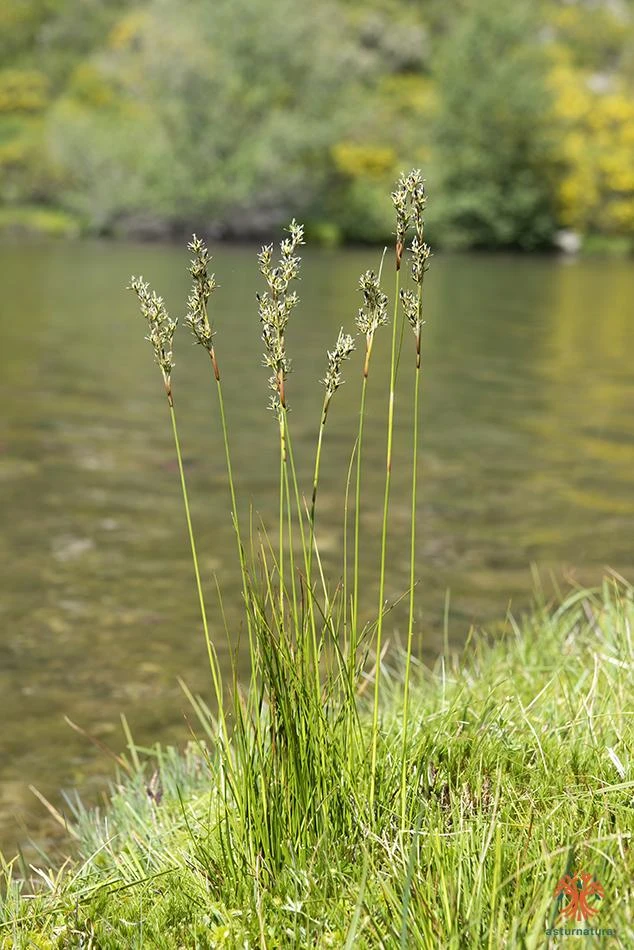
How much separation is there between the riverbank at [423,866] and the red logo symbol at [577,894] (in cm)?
1

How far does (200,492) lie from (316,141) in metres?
39.6

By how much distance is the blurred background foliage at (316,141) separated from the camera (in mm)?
43750

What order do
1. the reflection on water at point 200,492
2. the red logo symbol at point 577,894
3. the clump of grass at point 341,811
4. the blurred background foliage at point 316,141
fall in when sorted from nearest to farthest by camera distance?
the red logo symbol at point 577,894 → the clump of grass at point 341,811 → the reflection on water at point 200,492 → the blurred background foliage at point 316,141

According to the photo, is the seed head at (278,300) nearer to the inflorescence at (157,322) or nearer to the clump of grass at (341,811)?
the clump of grass at (341,811)

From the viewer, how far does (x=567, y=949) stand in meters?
1.59

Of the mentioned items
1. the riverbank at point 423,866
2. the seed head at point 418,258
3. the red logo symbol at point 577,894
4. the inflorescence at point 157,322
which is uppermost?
the seed head at point 418,258

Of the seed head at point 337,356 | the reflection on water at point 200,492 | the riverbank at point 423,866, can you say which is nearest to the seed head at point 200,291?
the seed head at point 337,356

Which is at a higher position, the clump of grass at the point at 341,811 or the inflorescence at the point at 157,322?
the inflorescence at the point at 157,322

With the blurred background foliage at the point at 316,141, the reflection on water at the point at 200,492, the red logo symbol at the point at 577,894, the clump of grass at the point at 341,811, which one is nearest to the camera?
the red logo symbol at the point at 577,894

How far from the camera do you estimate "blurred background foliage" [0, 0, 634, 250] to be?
144 feet

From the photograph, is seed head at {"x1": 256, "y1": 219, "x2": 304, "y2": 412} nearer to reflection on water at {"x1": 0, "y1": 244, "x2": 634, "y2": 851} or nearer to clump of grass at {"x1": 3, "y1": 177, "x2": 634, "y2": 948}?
clump of grass at {"x1": 3, "y1": 177, "x2": 634, "y2": 948}

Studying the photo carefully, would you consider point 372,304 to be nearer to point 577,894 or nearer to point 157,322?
point 157,322

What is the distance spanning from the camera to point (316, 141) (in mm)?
44469

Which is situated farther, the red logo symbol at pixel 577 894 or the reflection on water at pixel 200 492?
the reflection on water at pixel 200 492
